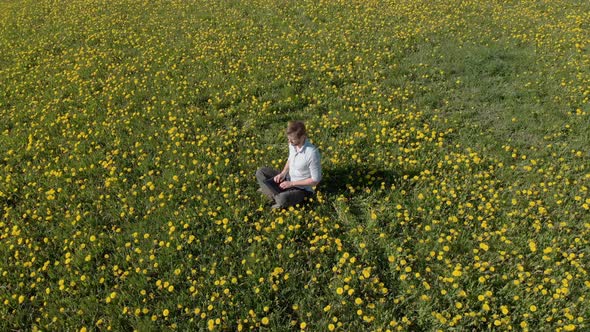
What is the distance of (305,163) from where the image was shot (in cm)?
495

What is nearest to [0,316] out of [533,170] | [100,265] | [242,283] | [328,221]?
[100,265]

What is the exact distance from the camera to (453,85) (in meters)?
8.12

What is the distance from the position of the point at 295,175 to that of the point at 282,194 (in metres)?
0.33

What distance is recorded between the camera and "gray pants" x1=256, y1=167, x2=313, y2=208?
5113 millimetres

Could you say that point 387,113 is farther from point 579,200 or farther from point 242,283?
point 242,283

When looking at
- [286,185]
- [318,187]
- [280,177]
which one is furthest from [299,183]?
[318,187]

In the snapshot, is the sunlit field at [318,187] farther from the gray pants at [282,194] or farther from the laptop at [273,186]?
the laptop at [273,186]

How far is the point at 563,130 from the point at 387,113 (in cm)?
306

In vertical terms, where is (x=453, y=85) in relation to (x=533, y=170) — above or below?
above

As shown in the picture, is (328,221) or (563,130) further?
(563,130)

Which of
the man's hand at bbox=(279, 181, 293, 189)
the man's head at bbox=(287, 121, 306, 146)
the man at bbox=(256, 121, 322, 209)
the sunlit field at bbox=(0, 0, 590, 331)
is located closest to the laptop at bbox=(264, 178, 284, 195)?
the man at bbox=(256, 121, 322, 209)

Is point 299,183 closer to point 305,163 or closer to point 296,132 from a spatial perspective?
point 305,163

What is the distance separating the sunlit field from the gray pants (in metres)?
0.17

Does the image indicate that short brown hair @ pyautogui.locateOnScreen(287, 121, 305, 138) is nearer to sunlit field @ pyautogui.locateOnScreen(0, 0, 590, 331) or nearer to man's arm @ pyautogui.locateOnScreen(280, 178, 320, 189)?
man's arm @ pyautogui.locateOnScreen(280, 178, 320, 189)
